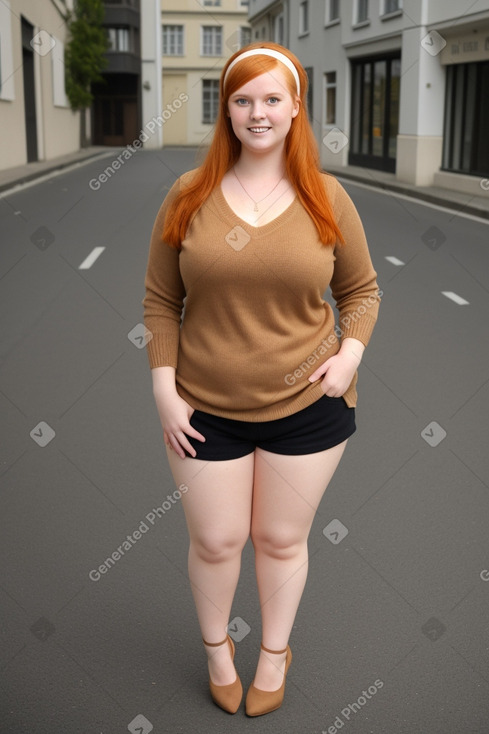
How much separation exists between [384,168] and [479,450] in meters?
22.4

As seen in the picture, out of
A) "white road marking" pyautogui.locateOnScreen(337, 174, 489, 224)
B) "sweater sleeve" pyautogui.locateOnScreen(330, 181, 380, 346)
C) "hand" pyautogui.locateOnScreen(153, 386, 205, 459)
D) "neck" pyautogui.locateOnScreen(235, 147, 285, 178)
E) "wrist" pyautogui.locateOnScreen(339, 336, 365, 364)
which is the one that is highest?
"neck" pyautogui.locateOnScreen(235, 147, 285, 178)

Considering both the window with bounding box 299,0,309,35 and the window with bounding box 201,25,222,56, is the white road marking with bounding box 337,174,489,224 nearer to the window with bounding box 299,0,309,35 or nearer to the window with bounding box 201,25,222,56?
the window with bounding box 299,0,309,35

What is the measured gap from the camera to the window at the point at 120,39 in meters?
49.9

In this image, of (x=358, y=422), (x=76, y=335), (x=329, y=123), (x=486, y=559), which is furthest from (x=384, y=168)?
(x=486, y=559)

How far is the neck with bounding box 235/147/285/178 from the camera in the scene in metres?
2.48

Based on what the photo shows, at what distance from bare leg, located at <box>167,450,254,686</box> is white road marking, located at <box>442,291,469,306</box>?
654 cm

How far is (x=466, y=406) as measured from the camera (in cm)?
579

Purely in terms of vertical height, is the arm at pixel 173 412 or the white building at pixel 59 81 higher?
the white building at pixel 59 81

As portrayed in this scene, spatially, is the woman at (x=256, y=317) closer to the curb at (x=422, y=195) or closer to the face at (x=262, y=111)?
the face at (x=262, y=111)

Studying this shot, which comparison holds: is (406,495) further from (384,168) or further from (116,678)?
(384,168)

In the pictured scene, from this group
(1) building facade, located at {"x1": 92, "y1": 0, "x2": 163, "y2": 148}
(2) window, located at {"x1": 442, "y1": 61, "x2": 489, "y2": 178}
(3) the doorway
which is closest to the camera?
(2) window, located at {"x1": 442, "y1": 61, "x2": 489, "y2": 178}

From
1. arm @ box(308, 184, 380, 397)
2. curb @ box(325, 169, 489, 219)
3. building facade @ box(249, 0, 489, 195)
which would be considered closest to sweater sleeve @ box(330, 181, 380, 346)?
arm @ box(308, 184, 380, 397)

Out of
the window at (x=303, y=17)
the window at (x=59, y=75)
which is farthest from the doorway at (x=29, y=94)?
the window at (x=303, y=17)

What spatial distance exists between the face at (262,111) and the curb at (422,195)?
1447cm
